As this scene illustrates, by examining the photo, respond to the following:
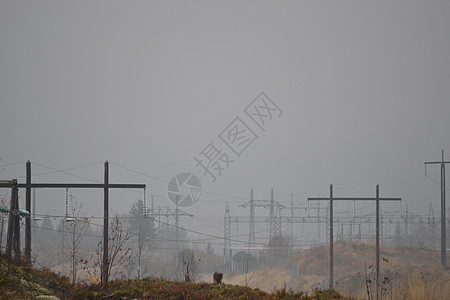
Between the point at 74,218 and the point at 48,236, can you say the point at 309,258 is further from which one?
the point at 48,236

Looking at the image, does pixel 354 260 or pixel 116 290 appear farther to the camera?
pixel 354 260

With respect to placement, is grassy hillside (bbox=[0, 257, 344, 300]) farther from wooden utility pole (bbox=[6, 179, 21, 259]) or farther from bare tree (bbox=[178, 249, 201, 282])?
wooden utility pole (bbox=[6, 179, 21, 259])

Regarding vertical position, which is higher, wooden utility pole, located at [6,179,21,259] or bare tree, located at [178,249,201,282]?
wooden utility pole, located at [6,179,21,259]

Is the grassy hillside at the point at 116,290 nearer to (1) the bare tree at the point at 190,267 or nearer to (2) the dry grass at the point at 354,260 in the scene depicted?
(1) the bare tree at the point at 190,267

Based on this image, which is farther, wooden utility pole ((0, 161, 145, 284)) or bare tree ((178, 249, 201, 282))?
wooden utility pole ((0, 161, 145, 284))

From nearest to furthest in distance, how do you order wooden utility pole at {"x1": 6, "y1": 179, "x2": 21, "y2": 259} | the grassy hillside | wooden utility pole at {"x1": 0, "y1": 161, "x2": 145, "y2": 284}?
the grassy hillside
wooden utility pole at {"x1": 6, "y1": 179, "x2": 21, "y2": 259}
wooden utility pole at {"x1": 0, "y1": 161, "x2": 145, "y2": 284}

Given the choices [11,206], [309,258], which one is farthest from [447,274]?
[11,206]

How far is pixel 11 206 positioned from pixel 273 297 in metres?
8.61

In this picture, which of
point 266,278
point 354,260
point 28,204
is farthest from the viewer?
point 354,260

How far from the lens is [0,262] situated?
13.0 m

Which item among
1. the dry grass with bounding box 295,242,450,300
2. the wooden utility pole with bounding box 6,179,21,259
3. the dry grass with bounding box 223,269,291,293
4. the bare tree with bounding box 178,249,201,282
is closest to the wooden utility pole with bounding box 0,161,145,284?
A: the wooden utility pole with bounding box 6,179,21,259

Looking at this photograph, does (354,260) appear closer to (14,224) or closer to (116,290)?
(14,224)

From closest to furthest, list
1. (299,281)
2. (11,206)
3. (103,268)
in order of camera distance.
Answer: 1. (103,268)
2. (11,206)
3. (299,281)

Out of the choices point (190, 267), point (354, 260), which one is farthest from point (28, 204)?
point (354, 260)
